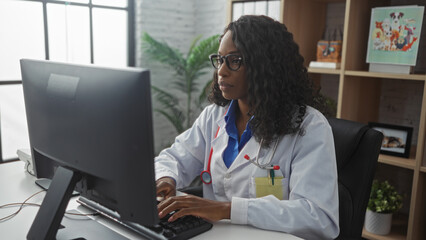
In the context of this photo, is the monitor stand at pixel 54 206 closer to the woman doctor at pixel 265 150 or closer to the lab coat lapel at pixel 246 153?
the woman doctor at pixel 265 150

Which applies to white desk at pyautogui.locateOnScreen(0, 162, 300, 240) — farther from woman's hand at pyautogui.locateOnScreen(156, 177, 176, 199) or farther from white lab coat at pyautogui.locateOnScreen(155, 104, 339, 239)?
woman's hand at pyautogui.locateOnScreen(156, 177, 176, 199)

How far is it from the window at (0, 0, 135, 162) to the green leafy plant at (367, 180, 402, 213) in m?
2.48

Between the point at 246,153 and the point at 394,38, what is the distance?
4.32 feet

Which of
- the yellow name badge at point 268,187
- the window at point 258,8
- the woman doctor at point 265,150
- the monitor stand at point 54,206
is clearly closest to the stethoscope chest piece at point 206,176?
the woman doctor at point 265,150

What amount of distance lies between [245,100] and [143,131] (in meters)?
0.76

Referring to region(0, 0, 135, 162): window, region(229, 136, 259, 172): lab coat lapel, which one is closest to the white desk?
region(229, 136, 259, 172): lab coat lapel

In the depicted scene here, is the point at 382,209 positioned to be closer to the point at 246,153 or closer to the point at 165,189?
the point at 246,153

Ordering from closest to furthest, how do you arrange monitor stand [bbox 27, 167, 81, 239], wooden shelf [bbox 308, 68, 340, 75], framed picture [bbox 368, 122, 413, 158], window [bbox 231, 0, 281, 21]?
1. monitor stand [bbox 27, 167, 81, 239]
2. framed picture [bbox 368, 122, 413, 158]
3. wooden shelf [bbox 308, 68, 340, 75]
4. window [bbox 231, 0, 281, 21]

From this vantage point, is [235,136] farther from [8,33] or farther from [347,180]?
[8,33]

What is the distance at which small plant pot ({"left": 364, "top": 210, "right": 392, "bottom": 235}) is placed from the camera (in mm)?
2291

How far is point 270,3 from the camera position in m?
2.60

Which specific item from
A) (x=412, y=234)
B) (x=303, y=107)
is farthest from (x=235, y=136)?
(x=412, y=234)

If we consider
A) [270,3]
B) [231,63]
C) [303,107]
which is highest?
[270,3]

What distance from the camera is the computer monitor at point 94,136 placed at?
2.69ft
